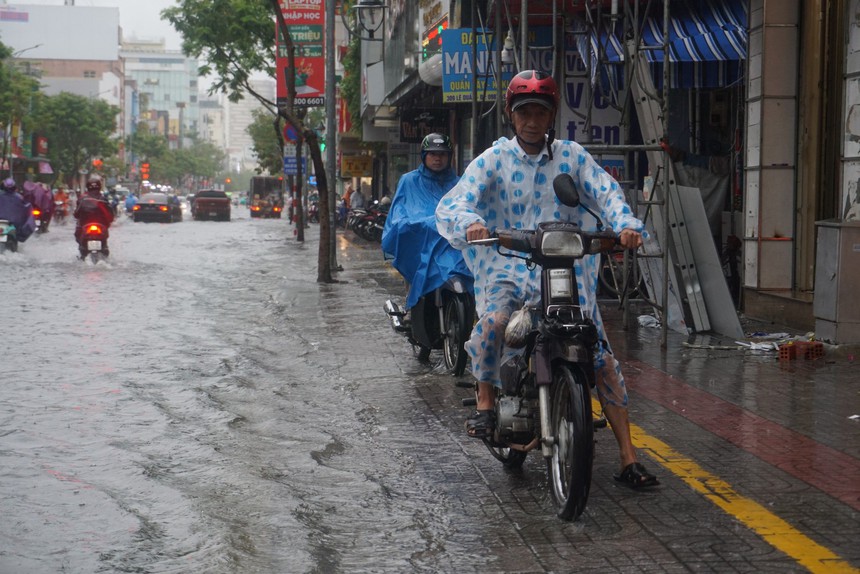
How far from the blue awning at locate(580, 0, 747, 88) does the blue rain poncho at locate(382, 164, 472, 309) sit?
3.76 m

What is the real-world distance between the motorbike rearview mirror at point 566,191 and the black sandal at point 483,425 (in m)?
1.10

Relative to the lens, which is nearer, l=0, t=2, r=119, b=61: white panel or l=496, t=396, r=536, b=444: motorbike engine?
l=496, t=396, r=536, b=444: motorbike engine

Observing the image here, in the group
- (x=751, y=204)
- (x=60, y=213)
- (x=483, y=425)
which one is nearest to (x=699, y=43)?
(x=751, y=204)

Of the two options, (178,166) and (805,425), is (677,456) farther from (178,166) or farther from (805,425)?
(178,166)

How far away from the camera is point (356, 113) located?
1713 inches

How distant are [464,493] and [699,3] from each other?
10.6 m

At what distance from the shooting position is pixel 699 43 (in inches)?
567

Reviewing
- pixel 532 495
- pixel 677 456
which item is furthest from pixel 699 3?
pixel 532 495

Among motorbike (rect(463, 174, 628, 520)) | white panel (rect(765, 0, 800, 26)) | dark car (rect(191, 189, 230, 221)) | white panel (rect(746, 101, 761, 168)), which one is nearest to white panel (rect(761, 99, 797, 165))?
white panel (rect(746, 101, 761, 168))

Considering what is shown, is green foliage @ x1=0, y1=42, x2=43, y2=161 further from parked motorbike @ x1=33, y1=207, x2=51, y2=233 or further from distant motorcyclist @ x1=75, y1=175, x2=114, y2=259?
distant motorcyclist @ x1=75, y1=175, x2=114, y2=259

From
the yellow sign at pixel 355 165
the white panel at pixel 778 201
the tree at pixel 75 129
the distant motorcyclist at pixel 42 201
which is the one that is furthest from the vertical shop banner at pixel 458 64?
the tree at pixel 75 129

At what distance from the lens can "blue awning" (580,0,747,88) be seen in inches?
550

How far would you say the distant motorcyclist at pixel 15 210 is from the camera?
28.3 meters

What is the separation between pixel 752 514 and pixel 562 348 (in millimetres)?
1025
